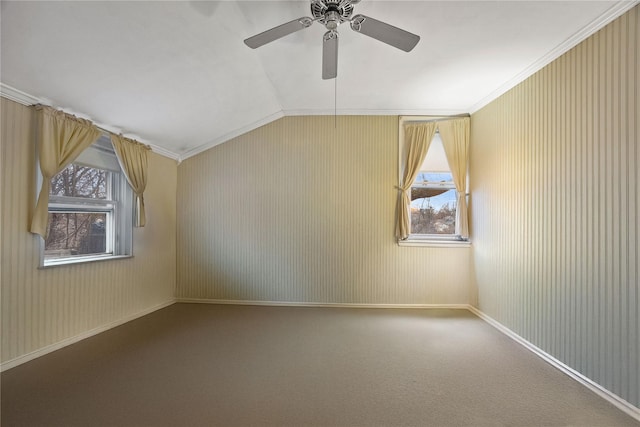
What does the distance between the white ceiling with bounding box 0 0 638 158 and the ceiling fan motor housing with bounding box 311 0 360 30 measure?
34 cm

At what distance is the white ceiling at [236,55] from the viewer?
189cm

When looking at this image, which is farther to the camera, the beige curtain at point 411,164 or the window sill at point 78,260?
the beige curtain at point 411,164

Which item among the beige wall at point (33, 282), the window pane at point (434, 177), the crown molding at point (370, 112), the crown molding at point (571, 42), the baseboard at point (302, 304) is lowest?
the baseboard at point (302, 304)

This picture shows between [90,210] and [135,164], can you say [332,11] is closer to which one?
[135,164]

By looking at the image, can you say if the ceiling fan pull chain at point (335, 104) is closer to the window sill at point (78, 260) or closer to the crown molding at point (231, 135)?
the crown molding at point (231, 135)

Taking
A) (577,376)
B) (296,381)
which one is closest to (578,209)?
(577,376)

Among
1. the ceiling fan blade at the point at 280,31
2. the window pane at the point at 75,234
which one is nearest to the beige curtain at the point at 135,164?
the window pane at the point at 75,234

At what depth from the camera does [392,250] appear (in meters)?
3.79

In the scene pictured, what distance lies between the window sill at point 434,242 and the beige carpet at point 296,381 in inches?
41.6

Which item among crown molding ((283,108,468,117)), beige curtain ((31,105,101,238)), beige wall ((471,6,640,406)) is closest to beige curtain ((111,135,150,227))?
beige curtain ((31,105,101,238))

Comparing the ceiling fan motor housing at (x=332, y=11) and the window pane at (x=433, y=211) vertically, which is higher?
the ceiling fan motor housing at (x=332, y=11)

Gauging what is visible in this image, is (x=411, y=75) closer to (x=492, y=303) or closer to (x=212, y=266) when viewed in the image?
(x=492, y=303)

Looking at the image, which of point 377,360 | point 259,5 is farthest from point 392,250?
point 259,5

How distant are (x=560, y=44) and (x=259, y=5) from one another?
236 cm
